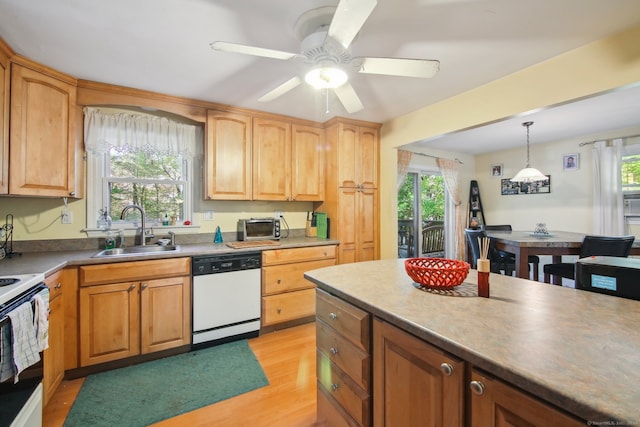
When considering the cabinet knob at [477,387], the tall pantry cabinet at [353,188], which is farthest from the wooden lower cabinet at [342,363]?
the tall pantry cabinet at [353,188]

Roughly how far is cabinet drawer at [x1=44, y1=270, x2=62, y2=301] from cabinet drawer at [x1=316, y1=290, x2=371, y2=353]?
5.47ft

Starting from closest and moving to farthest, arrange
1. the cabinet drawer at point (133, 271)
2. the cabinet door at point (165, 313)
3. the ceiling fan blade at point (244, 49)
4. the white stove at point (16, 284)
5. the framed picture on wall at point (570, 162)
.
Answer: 1. the white stove at point (16, 284)
2. the ceiling fan blade at point (244, 49)
3. the cabinet drawer at point (133, 271)
4. the cabinet door at point (165, 313)
5. the framed picture on wall at point (570, 162)

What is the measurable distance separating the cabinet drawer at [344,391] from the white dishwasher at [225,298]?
1.32m

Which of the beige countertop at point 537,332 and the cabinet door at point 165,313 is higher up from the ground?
the beige countertop at point 537,332

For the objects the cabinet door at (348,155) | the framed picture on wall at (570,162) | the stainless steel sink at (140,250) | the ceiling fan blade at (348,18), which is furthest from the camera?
the framed picture on wall at (570,162)

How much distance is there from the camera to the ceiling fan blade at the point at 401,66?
1.49 metres

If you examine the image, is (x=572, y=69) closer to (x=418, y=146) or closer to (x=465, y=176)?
(x=418, y=146)

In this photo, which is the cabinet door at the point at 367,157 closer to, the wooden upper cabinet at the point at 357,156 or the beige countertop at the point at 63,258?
the wooden upper cabinet at the point at 357,156

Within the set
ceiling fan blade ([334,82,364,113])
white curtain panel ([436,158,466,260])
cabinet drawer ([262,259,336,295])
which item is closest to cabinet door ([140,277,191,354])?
cabinet drawer ([262,259,336,295])

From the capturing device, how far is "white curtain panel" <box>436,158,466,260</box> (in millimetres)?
5117

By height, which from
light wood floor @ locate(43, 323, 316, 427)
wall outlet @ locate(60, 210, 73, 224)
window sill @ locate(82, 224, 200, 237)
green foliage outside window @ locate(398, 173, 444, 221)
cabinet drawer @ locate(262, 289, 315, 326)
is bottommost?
light wood floor @ locate(43, 323, 316, 427)

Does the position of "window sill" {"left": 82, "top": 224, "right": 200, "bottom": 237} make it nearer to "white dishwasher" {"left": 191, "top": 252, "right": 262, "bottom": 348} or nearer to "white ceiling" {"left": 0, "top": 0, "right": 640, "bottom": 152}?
"white dishwasher" {"left": 191, "top": 252, "right": 262, "bottom": 348}

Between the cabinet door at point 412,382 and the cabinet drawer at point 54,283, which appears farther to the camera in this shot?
the cabinet drawer at point 54,283

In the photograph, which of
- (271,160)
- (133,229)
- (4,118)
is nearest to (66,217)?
(133,229)
